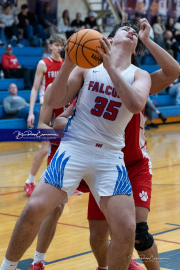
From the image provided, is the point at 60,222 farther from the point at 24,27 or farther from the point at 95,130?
the point at 24,27

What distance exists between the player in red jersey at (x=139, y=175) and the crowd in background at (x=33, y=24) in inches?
445

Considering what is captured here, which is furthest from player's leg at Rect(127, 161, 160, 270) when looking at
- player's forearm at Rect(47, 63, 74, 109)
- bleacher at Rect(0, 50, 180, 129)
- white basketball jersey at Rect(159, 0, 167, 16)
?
white basketball jersey at Rect(159, 0, 167, 16)

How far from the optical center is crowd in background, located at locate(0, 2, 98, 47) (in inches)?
547

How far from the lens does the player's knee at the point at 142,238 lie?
284 cm

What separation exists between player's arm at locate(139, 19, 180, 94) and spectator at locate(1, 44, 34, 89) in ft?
30.7

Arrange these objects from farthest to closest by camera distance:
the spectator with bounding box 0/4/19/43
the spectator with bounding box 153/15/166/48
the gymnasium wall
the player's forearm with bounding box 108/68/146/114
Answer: the spectator with bounding box 153/15/166/48
the gymnasium wall
the spectator with bounding box 0/4/19/43
the player's forearm with bounding box 108/68/146/114

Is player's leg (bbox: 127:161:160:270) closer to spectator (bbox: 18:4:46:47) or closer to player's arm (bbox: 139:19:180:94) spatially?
player's arm (bbox: 139:19:180:94)

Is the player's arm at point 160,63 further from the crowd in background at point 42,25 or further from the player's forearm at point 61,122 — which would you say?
the crowd in background at point 42,25

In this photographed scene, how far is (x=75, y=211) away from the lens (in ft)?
16.4

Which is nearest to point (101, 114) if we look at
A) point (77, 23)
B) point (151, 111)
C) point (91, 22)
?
point (151, 111)

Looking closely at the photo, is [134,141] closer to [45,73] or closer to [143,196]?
[143,196]

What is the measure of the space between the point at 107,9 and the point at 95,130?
1514 cm

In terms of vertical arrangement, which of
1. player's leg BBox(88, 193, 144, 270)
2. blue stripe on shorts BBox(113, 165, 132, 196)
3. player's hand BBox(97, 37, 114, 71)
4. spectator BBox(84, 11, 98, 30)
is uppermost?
player's hand BBox(97, 37, 114, 71)

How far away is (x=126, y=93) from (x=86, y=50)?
1.09 feet
